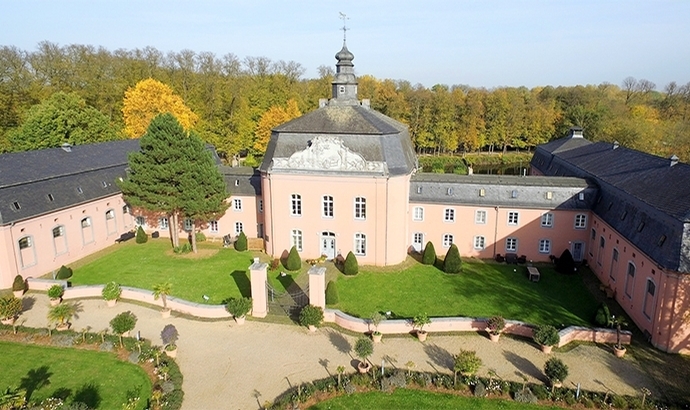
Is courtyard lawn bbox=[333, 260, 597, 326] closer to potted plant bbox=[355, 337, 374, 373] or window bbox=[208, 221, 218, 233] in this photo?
→ potted plant bbox=[355, 337, 374, 373]

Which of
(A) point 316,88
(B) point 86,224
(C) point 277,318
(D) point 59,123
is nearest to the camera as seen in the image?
(C) point 277,318

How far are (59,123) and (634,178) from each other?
52801 millimetres

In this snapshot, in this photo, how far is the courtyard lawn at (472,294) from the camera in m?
24.8

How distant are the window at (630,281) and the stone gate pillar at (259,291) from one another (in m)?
19.4

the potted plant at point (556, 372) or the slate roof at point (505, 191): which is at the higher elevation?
the slate roof at point (505, 191)

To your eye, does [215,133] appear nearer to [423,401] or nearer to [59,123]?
[59,123]

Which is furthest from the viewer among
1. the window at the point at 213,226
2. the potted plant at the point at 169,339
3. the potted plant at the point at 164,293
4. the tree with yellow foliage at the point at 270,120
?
the tree with yellow foliage at the point at 270,120

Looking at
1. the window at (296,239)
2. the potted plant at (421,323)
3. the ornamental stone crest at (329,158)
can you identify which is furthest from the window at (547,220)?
the window at (296,239)

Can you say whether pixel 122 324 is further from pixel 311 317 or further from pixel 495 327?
pixel 495 327

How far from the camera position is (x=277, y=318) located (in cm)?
2420

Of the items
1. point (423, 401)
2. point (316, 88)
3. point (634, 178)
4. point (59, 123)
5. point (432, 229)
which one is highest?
point (316, 88)

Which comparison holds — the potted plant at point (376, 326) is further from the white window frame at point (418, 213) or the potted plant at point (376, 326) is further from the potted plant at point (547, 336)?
the white window frame at point (418, 213)

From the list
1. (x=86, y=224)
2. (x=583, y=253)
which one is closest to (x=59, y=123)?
(x=86, y=224)

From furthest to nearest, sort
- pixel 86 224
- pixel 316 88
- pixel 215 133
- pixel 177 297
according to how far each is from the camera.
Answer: pixel 316 88 → pixel 215 133 → pixel 86 224 → pixel 177 297
